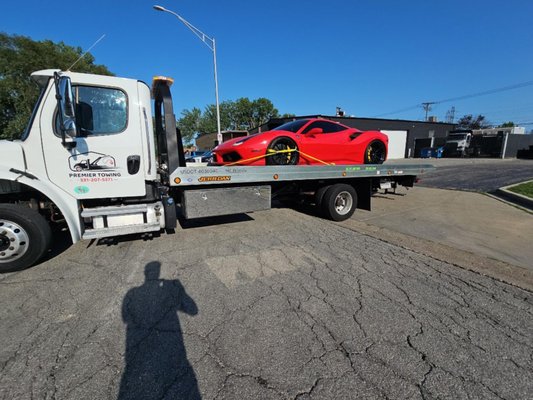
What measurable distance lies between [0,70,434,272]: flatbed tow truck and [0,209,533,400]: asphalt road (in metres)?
0.56

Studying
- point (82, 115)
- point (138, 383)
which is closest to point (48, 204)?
point (82, 115)

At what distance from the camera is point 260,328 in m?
2.49

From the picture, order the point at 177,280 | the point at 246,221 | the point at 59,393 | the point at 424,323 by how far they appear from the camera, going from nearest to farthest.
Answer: the point at 59,393 < the point at 424,323 < the point at 177,280 < the point at 246,221

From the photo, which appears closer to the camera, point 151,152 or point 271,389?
point 271,389

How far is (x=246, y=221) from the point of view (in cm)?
Answer: 611

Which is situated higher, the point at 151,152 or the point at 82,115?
the point at 82,115

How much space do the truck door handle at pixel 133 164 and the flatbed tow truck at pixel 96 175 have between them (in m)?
0.01

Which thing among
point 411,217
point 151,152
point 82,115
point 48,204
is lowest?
point 411,217

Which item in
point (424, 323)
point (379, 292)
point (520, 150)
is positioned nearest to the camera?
point (424, 323)

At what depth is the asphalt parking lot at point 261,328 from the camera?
190 cm

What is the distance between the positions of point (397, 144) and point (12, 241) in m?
40.5

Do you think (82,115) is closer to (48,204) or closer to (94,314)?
(48,204)

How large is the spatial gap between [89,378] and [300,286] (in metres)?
2.15

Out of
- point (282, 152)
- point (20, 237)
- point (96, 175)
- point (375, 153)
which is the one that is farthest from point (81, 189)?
point (375, 153)
